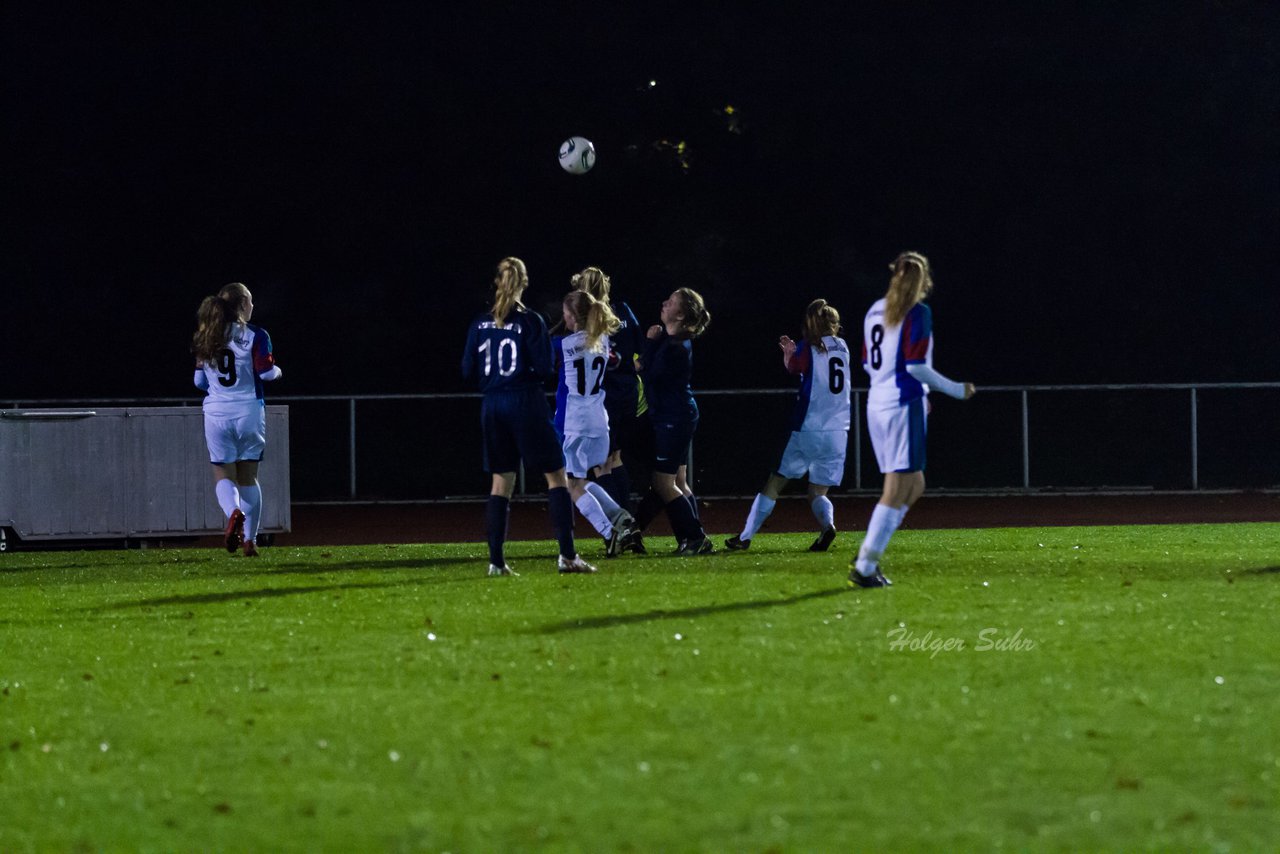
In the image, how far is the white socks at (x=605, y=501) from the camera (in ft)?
45.4

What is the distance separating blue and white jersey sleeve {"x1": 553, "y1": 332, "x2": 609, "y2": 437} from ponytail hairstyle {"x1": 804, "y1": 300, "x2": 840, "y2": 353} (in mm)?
1610

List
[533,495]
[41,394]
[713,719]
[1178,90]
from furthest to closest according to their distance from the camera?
[1178,90] → [41,394] → [533,495] → [713,719]

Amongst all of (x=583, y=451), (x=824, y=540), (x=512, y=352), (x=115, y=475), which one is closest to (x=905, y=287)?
(x=512, y=352)

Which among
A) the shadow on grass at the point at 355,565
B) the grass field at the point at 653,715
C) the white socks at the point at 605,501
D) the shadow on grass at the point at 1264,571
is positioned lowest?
the shadow on grass at the point at 355,565

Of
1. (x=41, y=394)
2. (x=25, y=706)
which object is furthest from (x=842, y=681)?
(x=41, y=394)

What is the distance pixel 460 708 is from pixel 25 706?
72.0 inches

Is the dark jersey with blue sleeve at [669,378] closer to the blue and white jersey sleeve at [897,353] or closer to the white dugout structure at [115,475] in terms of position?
the blue and white jersey sleeve at [897,353]

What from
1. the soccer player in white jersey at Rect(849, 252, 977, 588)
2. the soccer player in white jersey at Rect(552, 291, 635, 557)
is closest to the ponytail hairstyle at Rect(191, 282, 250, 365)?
the soccer player in white jersey at Rect(552, 291, 635, 557)

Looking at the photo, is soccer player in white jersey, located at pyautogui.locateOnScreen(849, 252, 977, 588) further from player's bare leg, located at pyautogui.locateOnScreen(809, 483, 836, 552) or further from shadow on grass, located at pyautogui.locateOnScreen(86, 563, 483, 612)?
player's bare leg, located at pyautogui.locateOnScreen(809, 483, 836, 552)

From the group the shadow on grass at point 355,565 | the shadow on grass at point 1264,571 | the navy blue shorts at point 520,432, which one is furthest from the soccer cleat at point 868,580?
the shadow on grass at point 355,565

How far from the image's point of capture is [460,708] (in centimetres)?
656

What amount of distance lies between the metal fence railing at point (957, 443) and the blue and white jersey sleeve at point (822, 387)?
1168 cm

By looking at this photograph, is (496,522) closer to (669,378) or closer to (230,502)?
(669,378)

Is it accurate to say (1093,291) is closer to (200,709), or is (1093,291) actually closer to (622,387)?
(622,387)
